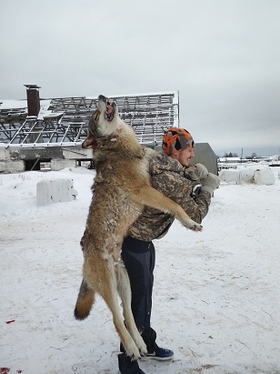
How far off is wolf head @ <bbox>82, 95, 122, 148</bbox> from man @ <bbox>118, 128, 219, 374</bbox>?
472 mm

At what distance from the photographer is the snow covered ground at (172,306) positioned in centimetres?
277

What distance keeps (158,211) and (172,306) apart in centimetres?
187

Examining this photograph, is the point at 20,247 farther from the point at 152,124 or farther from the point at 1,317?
the point at 152,124

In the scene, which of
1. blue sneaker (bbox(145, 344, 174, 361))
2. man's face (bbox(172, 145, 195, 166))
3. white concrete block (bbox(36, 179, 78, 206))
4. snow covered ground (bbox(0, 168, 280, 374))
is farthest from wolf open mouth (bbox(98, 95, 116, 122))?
white concrete block (bbox(36, 179, 78, 206))

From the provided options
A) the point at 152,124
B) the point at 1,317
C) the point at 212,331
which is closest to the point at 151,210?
the point at 212,331

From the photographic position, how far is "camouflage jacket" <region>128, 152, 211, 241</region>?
236 centimetres

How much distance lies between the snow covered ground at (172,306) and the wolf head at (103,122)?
1966mm

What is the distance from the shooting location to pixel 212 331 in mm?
3205

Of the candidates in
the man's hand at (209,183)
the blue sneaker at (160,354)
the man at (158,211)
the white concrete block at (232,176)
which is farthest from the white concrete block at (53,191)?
the white concrete block at (232,176)

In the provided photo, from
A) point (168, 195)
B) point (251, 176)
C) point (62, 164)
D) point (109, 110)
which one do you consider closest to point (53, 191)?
point (109, 110)

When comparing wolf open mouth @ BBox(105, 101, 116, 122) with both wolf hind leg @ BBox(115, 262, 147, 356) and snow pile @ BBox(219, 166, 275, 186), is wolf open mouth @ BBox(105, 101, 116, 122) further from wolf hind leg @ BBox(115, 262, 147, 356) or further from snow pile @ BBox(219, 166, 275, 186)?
snow pile @ BBox(219, 166, 275, 186)

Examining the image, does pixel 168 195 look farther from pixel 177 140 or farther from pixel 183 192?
pixel 177 140

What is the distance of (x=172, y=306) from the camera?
3777mm

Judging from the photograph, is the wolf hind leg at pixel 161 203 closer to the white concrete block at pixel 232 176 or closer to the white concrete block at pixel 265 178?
the white concrete block at pixel 265 178
